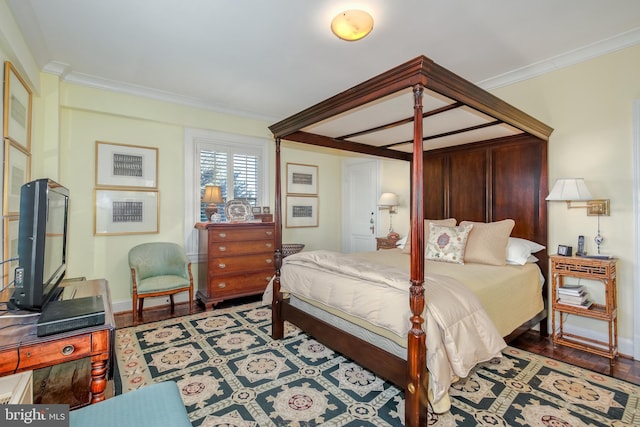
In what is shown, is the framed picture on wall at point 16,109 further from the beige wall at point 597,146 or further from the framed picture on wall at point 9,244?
the beige wall at point 597,146

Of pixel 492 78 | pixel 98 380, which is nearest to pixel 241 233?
pixel 98 380

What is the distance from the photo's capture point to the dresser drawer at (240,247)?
12.8 feet

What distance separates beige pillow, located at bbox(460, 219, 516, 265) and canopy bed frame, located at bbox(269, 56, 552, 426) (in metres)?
0.49

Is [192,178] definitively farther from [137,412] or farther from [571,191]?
[571,191]

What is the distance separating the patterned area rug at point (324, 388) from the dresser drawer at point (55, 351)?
2.79 feet

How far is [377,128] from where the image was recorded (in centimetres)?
305

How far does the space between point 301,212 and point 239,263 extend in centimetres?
172

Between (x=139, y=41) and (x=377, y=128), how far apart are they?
7.48 ft

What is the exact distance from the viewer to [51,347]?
131 centimetres

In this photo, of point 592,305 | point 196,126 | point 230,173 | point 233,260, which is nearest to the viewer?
point 592,305

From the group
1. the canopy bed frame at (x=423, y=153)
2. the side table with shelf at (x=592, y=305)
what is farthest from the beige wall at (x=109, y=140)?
the side table with shelf at (x=592, y=305)

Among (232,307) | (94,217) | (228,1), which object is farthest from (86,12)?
(232,307)

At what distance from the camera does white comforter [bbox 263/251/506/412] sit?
175cm

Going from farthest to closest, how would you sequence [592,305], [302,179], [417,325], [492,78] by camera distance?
1. [302,179]
2. [492,78]
3. [592,305]
4. [417,325]
